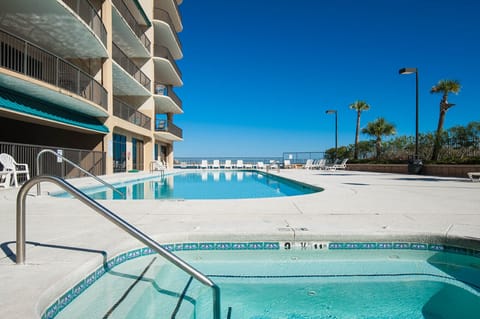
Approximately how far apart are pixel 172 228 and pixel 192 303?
4.73 feet

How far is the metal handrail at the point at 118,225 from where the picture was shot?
1.77 meters

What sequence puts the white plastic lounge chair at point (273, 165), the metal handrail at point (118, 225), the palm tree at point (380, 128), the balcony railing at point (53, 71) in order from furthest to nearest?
the white plastic lounge chair at point (273, 165)
the palm tree at point (380, 128)
the balcony railing at point (53, 71)
the metal handrail at point (118, 225)

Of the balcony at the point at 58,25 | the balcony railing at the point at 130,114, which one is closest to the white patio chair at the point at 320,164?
the balcony railing at the point at 130,114

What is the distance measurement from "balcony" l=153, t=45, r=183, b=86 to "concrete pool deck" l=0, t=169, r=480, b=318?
60.4ft

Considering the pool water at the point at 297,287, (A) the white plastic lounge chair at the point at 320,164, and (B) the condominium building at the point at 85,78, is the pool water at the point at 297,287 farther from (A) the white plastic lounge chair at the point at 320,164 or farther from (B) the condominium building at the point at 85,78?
(A) the white plastic lounge chair at the point at 320,164

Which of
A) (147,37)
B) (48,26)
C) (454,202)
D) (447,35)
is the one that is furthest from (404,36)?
(48,26)

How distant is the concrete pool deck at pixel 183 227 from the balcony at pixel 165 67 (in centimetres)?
1841

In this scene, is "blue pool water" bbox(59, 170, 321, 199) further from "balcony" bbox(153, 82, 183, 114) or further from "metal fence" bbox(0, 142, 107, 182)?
"balcony" bbox(153, 82, 183, 114)

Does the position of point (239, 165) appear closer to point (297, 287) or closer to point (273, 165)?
point (273, 165)

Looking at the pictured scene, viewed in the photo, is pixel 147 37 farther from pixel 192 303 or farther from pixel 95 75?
pixel 192 303

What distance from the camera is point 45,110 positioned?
1068 cm

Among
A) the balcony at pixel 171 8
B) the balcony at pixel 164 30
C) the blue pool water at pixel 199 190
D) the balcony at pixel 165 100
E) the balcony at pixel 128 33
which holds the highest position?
the balcony at pixel 171 8

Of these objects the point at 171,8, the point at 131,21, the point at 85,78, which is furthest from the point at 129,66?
the point at 171,8

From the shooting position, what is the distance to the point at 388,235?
11.8ft
